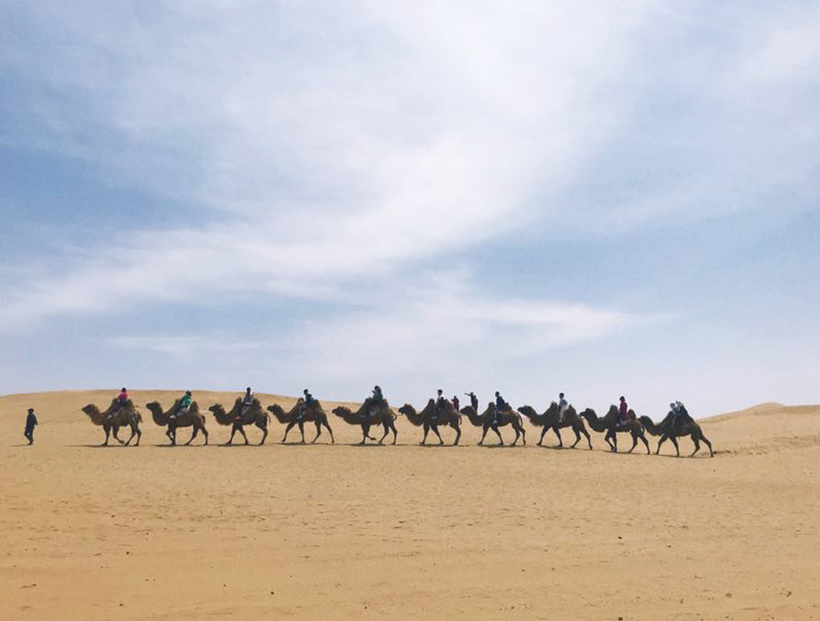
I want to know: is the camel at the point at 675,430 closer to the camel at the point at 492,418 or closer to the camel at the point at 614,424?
the camel at the point at 614,424

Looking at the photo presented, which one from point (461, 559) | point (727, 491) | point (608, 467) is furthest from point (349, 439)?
point (461, 559)

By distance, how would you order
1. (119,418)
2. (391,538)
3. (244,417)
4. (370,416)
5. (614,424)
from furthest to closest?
(614,424), (370,416), (244,417), (119,418), (391,538)

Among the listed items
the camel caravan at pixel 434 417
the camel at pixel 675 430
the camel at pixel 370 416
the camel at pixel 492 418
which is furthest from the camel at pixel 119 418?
the camel at pixel 675 430

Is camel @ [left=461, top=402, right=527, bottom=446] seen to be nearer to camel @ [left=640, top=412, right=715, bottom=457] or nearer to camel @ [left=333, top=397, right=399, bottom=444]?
camel @ [left=333, top=397, right=399, bottom=444]

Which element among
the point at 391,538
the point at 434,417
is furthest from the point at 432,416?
the point at 391,538

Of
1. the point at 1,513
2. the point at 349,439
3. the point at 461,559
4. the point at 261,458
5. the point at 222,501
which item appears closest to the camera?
the point at 461,559

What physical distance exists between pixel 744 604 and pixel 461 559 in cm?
373

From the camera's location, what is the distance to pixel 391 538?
38.7 ft

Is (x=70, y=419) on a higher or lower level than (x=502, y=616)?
higher

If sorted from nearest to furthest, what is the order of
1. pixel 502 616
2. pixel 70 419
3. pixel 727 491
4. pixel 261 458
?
pixel 502 616
pixel 727 491
pixel 261 458
pixel 70 419

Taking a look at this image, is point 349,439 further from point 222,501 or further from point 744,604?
point 744,604

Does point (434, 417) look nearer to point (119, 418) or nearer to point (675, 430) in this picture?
point (675, 430)

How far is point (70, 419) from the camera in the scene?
41125 millimetres

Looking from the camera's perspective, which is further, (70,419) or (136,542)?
(70,419)
